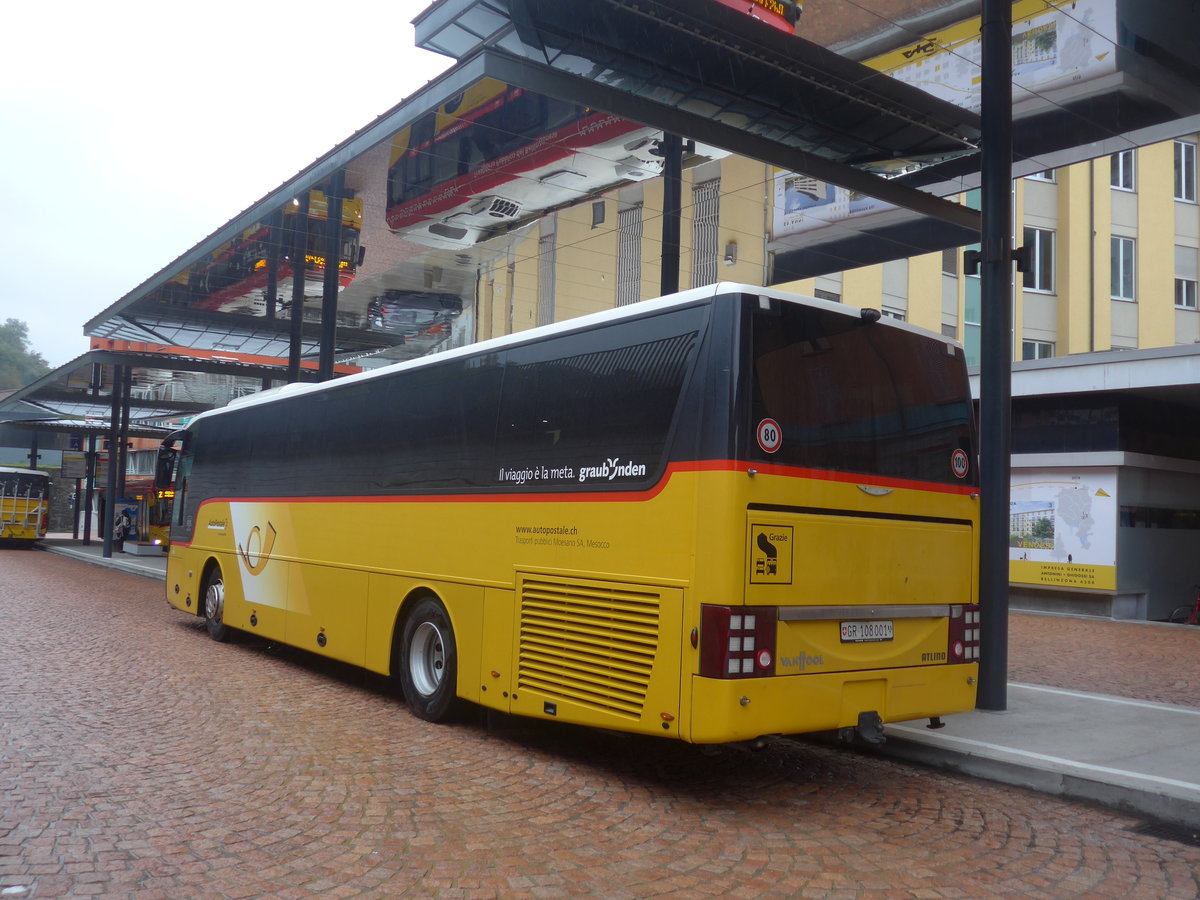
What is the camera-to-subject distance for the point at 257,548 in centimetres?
1244

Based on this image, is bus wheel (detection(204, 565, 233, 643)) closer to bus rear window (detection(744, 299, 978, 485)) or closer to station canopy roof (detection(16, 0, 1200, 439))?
station canopy roof (detection(16, 0, 1200, 439))

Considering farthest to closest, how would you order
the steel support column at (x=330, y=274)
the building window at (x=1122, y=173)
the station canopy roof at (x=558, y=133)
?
the building window at (x=1122, y=173) → the steel support column at (x=330, y=274) → the station canopy roof at (x=558, y=133)

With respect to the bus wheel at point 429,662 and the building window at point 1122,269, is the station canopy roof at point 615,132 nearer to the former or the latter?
the bus wheel at point 429,662

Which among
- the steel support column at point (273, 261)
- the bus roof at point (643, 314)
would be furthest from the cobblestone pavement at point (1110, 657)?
the steel support column at point (273, 261)

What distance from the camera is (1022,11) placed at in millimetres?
13594

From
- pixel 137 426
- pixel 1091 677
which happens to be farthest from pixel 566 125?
pixel 137 426

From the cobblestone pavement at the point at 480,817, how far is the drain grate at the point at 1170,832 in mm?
72

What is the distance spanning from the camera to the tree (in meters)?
83.7

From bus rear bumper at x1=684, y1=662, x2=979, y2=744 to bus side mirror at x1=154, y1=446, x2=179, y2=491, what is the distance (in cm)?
1206

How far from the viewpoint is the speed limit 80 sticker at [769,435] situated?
240 inches

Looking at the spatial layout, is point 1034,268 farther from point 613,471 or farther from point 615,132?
point 613,471

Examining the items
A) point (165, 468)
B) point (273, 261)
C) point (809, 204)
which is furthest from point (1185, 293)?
point (165, 468)

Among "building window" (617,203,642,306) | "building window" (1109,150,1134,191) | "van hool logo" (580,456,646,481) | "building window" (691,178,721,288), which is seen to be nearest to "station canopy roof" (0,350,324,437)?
"building window" (617,203,642,306)

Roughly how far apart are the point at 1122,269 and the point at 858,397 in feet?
102
